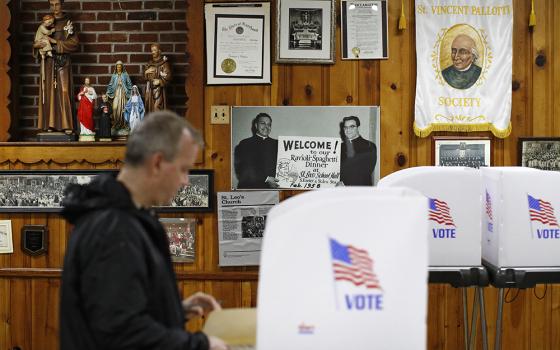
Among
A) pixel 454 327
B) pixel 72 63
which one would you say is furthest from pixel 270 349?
pixel 72 63

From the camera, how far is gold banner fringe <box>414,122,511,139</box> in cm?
345

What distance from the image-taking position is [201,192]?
3.48 meters

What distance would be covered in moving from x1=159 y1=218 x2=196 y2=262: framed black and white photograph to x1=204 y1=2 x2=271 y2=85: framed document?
82 centimetres

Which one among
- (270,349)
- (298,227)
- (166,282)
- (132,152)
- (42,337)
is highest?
(132,152)

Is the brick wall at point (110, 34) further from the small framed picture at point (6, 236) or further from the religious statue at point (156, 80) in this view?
the small framed picture at point (6, 236)

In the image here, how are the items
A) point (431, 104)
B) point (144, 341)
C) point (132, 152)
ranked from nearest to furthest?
point (144, 341), point (132, 152), point (431, 104)

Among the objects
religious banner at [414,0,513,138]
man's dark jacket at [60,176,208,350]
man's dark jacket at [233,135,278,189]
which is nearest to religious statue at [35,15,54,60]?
man's dark jacket at [233,135,278,189]

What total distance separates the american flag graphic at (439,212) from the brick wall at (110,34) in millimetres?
1787

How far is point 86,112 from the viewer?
348 centimetres

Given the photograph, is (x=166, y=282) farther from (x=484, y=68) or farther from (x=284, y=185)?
(x=484, y=68)

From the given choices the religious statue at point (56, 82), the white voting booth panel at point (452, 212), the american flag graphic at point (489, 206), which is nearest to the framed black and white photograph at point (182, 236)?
the religious statue at point (56, 82)

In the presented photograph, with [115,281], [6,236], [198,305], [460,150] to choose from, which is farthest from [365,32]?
[115,281]

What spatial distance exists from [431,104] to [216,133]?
1.25 meters

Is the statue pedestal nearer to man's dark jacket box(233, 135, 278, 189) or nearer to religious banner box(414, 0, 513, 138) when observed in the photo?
man's dark jacket box(233, 135, 278, 189)
